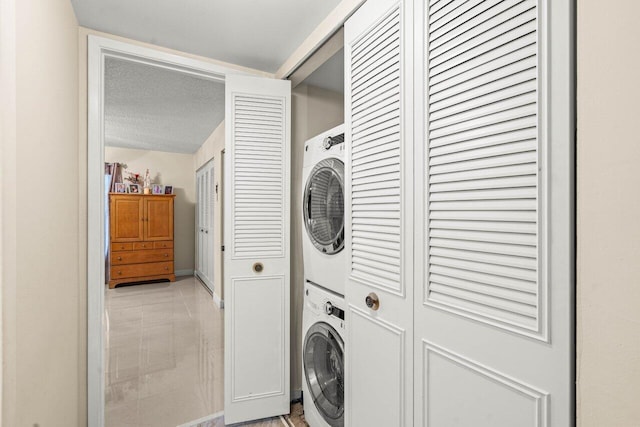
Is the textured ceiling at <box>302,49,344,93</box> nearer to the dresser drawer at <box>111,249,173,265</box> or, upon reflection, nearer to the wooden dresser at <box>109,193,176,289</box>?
the wooden dresser at <box>109,193,176,289</box>

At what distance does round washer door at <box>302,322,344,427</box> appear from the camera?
1.60 metres

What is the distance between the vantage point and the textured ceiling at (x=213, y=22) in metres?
1.51

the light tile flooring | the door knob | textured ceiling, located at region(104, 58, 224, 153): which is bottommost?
the light tile flooring

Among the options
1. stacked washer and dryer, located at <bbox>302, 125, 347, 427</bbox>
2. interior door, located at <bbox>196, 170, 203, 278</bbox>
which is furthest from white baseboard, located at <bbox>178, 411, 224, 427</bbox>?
interior door, located at <bbox>196, 170, 203, 278</bbox>

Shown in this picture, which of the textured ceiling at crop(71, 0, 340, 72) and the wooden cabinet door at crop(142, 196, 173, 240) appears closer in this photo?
the textured ceiling at crop(71, 0, 340, 72)

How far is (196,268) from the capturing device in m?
6.20

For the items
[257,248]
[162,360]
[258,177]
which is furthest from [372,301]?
[162,360]

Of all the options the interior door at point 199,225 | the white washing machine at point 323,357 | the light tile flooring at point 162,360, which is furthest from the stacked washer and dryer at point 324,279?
the interior door at point 199,225

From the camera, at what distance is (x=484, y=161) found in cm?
83

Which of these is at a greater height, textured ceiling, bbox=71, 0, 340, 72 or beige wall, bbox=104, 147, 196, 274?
textured ceiling, bbox=71, 0, 340, 72
